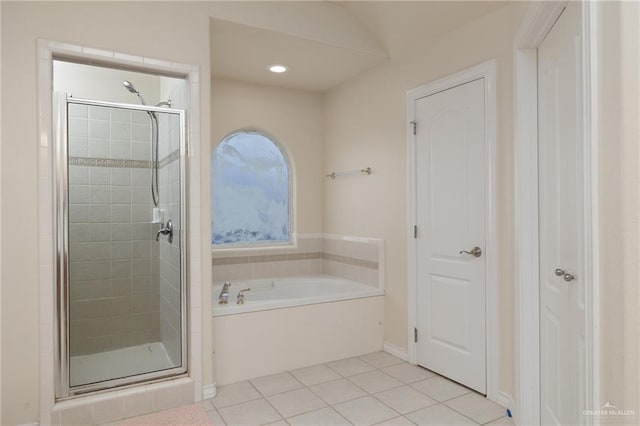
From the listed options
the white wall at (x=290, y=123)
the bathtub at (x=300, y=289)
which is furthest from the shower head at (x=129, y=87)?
the bathtub at (x=300, y=289)

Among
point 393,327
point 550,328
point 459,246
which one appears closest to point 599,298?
point 550,328

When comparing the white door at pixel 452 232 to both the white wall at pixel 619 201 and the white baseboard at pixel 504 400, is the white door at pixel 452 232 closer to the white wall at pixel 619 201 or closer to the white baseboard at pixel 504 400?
the white baseboard at pixel 504 400

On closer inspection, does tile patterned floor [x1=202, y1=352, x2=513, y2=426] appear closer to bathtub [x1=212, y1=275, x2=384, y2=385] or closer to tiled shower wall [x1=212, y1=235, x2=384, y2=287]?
bathtub [x1=212, y1=275, x2=384, y2=385]

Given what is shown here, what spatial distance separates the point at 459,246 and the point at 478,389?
36.7 inches

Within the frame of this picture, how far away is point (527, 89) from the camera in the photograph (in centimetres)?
222

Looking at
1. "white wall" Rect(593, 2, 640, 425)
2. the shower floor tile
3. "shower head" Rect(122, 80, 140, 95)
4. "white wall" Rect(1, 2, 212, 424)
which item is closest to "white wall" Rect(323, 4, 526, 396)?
"white wall" Rect(593, 2, 640, 425)

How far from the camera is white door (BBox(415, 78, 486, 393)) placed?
105 inches

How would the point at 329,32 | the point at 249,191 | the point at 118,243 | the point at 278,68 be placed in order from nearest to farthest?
the point at 118,243 → the point at 329,32 → the point at 278,68 → the point at 249,191

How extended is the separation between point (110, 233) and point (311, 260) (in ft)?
7.32

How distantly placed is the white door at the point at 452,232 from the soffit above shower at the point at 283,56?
2.34 ft

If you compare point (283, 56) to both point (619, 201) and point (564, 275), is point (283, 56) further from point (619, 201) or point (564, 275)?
point (619, 201)

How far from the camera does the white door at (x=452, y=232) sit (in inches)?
105

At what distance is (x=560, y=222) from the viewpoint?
6.17 feet

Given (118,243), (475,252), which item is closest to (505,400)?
(475,252)
